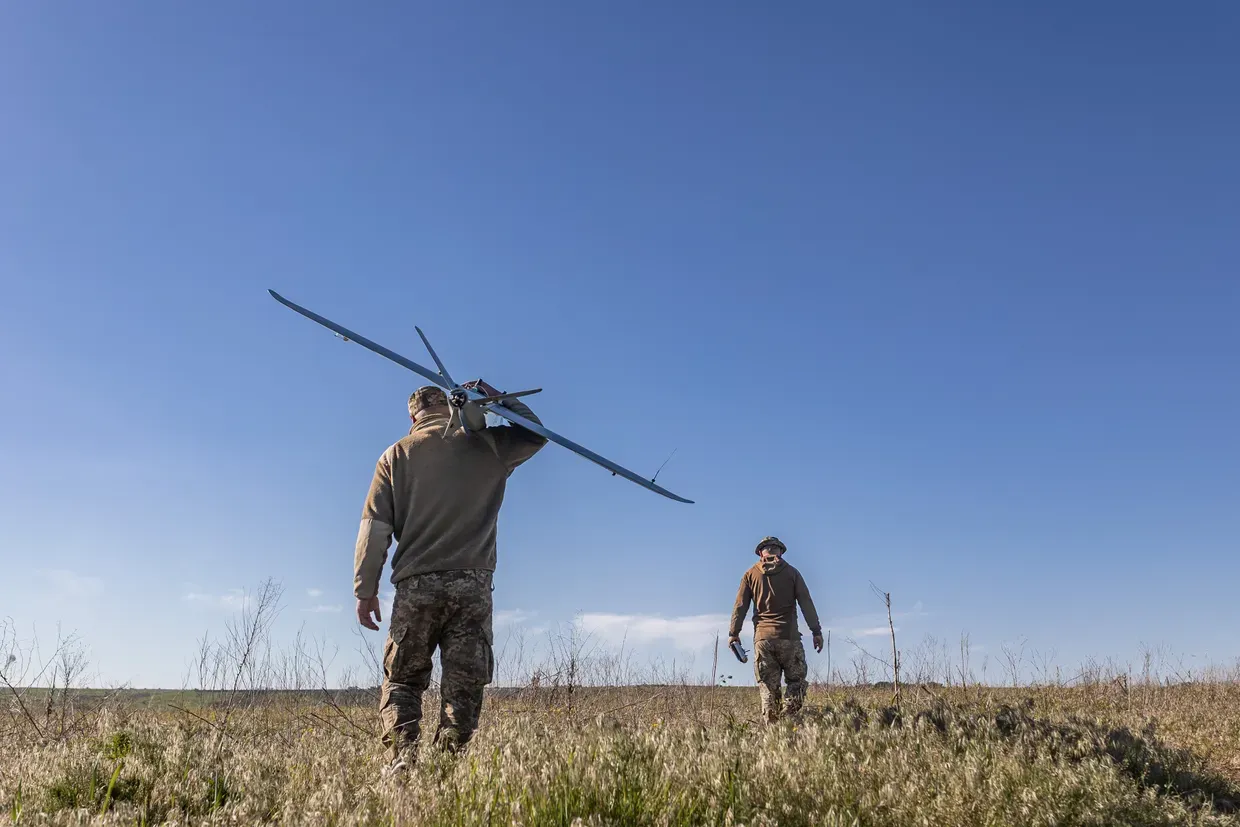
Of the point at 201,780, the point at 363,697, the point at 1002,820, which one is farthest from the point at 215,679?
the point at 1002,820

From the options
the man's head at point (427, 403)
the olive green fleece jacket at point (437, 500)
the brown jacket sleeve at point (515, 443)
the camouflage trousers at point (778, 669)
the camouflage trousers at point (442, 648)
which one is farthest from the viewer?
the camouflage trousers at point (778, 669)

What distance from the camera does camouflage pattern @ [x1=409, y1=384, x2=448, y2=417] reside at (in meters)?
6.57

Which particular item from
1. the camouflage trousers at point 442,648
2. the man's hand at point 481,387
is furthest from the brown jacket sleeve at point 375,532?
the man's hand at point 481,387

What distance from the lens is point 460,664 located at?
18.5 feet

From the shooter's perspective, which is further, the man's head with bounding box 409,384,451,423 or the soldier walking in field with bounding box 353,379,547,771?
the man's head with bounding box 409,384,451,423

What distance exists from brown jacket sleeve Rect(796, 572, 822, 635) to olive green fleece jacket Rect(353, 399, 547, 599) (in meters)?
6.01

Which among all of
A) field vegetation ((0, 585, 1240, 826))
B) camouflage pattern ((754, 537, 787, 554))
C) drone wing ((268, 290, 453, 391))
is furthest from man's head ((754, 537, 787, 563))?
drone wing ((268, 290, 453, 391))

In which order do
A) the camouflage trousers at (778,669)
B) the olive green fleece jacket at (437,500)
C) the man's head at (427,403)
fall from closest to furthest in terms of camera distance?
1. the olive green fleece jacket at (437,500)
2. the man's head at (427,403)
3. the camouflage trousers at (778,669)

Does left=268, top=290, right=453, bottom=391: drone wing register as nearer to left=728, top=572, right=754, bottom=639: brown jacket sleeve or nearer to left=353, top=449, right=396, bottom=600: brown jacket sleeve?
left=353, top=449, right=396, bottom=600: brown jacket sleeve

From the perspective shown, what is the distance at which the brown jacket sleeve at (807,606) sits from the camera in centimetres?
1102

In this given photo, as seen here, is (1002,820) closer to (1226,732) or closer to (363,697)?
(1226,732)

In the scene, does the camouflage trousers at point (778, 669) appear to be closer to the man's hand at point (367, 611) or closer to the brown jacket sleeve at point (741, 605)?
the brown jacket sleeve at point (741, 605)

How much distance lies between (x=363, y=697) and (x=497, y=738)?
13840 millimetres

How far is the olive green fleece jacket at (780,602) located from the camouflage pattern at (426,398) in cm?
610
